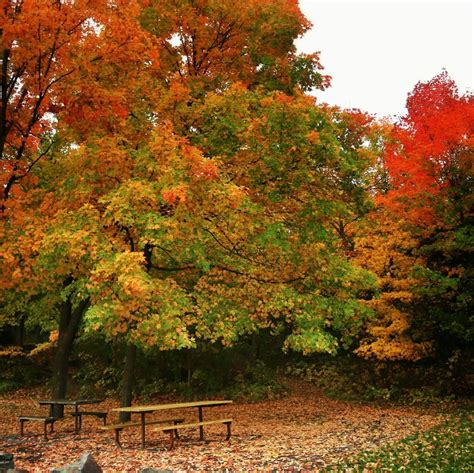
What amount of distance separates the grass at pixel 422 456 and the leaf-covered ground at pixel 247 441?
0.36 meters

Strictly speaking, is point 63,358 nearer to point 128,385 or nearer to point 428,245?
point 128,385

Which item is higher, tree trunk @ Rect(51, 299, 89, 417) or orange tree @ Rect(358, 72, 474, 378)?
orange tree @ Rect(358, 72, 474, 378)

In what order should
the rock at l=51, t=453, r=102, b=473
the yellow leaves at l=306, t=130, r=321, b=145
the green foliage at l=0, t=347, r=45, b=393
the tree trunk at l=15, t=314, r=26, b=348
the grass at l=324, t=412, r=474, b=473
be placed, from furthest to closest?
the tree trunk at l=15, t=314, r=26, b=348 < the green foliage at l=0, t=347, r=45, b=393 < the yellow leaves at l=306, t=130, r=321, b=145 < the grass at l=324, t=412, r=474, b=473 < the rock at l=51, t=453, r=102, b=473

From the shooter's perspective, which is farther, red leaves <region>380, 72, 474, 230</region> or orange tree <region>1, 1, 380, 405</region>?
red leaves <region>380, 72, 474, 230</region>

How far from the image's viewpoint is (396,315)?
715 inches

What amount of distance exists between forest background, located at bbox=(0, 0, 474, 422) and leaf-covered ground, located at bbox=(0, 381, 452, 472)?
1.90m

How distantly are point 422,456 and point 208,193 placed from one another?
240 inches

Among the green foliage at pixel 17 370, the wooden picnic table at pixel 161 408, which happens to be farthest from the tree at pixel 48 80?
the green foliage at pixel 17 370

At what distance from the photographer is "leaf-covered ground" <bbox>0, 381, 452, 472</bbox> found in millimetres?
9125

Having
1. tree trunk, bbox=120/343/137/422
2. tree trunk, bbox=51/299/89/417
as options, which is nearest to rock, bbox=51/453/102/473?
tree trunk, bbox=120/343/137/422

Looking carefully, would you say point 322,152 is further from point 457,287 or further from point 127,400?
point 127,400

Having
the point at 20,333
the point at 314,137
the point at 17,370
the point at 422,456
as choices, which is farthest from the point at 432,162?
the point at 20,333

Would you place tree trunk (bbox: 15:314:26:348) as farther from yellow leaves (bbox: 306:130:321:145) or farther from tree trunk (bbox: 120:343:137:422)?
yellow leaves (bbox: 306:130:321:145)

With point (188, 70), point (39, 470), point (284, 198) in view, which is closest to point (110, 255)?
point (39, 470)
